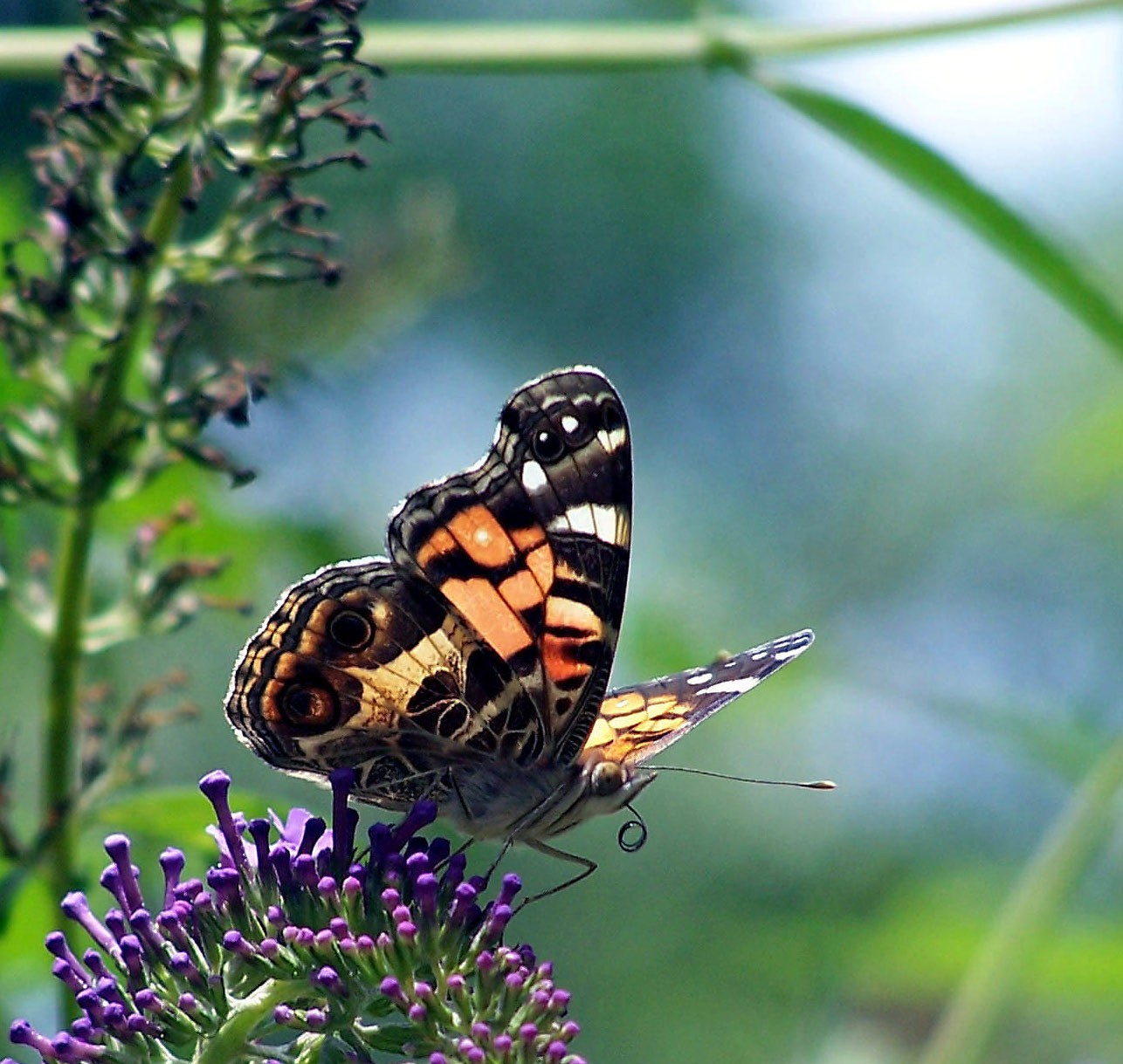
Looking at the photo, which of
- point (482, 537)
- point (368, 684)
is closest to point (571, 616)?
point (482, 537)

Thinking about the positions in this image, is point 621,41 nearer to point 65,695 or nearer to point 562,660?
point 562,660

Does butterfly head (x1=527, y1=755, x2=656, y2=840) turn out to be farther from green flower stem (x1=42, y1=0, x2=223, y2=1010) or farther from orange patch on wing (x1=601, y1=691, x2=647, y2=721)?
green flower stem (x1=42, y1=0, x2=223, y2=1010)

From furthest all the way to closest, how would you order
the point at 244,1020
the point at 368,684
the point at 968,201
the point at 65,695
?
the point at 968,201
the point at 368,684
the point at 65,695
the point at 244,1020

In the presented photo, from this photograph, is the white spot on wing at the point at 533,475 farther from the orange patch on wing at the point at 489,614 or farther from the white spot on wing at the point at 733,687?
the white spot on wing at the point at 733,687

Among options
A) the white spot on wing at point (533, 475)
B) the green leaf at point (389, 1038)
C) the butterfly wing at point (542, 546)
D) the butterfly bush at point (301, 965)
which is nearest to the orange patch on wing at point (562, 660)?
the butterfly wing at point (542, 546)

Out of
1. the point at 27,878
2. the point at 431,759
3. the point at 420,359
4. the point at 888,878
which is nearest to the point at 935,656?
the point at 888,878

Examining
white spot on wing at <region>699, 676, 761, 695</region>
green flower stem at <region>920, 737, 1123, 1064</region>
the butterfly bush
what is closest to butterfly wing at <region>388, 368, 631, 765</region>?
white spot on wing at <region>699, 676, 761, 695</region>
